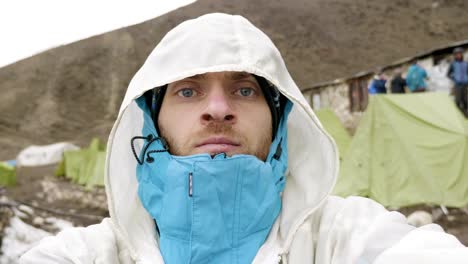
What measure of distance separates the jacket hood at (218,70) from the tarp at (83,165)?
577 inches

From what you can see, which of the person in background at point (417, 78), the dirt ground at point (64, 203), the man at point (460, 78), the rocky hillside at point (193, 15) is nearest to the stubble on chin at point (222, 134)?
the dirt ground at point (64, 203)

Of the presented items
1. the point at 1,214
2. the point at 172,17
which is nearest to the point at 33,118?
the point at 172,17

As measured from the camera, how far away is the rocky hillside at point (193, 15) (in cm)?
4022

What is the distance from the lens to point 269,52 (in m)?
1.64

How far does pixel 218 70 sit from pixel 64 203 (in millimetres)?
13267

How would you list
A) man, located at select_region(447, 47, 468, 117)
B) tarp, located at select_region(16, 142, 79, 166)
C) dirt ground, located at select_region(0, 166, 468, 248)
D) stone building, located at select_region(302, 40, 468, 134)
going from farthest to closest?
tarp, located at select_region(16, 142, 79, 166)
stone building, located at select_region(302, 40, 468, 134)
man, located at select_region(447, 47, 468, 117)
dirt ground, located at select_region(0, 166, 468, 248)

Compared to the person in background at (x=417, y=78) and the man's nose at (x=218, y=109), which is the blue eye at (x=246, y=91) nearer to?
the man's nose at (x=218, y=109)

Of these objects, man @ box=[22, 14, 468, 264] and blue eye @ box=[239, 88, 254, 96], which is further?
blue eye @ box=[239, 88, 254, 96]

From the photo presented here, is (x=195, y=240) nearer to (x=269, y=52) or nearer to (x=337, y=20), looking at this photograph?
(x=269, y=52)

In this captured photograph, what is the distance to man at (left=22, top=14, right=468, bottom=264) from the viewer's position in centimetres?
146

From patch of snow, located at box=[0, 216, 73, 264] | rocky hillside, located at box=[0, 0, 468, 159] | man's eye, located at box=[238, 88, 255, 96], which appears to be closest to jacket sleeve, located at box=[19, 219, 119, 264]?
man's eye, located at box=[238, 88, 255, 96]

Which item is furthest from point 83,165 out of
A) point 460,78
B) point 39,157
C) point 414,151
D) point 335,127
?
point 414,151

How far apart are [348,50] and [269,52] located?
43210 mm

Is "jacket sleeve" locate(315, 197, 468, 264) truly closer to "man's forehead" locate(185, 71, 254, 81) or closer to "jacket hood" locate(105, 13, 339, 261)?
"jacket hood" locate(105, 13, 339, 261)
